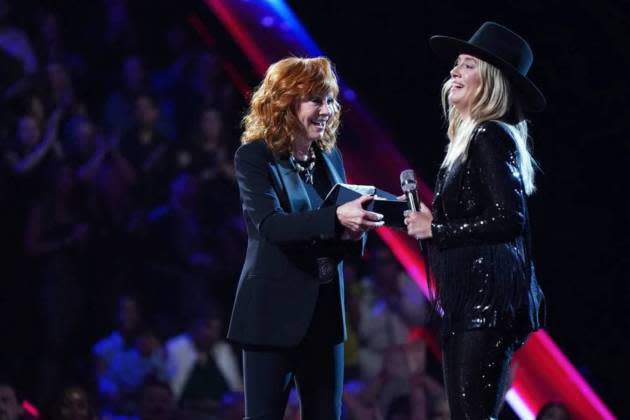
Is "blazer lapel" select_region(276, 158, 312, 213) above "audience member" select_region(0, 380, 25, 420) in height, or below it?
above

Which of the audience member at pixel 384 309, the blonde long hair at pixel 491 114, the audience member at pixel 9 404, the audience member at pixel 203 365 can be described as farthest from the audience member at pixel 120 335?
the blonde long hair at pixel 491 114

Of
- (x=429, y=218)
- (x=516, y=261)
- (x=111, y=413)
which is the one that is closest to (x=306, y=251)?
(x=429, y=218)

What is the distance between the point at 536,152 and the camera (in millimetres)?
4992

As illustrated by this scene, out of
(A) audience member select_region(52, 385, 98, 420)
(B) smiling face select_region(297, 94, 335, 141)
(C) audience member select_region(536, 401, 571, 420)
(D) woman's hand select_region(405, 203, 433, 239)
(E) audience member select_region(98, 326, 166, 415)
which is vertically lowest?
(C) audience member select_region(536, 401, 571, 420)

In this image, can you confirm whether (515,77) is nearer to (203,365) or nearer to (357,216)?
(357,216)

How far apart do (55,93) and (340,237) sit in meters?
3.11

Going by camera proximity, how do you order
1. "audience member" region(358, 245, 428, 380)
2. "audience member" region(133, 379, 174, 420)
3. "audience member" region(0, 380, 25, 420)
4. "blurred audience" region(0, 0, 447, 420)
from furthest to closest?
1. "audience member" region(358, 245, 428, 380)
2. "blurred audience" region(0, 0, 447, 420)
3. "audience member" region(133, 379, 174, 420)
4. "audience member" region(0, 380, 25, 420)

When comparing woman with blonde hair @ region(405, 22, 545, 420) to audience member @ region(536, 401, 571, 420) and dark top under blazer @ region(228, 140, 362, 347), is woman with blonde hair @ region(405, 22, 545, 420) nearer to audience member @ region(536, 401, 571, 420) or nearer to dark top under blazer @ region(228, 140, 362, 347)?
dark top under blazer @ region(228, 140, 362, 347)

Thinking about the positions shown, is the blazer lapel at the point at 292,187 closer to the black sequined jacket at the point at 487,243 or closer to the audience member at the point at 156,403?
the black sequined jacket at the point at 487,243

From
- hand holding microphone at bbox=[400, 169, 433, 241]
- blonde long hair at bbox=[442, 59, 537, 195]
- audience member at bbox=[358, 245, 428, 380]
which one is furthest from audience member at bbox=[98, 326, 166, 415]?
blonde long hair at bbox=[442, 59, 537, 195]

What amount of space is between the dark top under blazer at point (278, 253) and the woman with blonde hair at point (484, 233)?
307mm

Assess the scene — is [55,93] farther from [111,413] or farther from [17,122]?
[111,413]

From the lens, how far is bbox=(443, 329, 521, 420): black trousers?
2.16m

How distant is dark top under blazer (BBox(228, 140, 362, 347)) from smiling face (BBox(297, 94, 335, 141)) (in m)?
0.12
